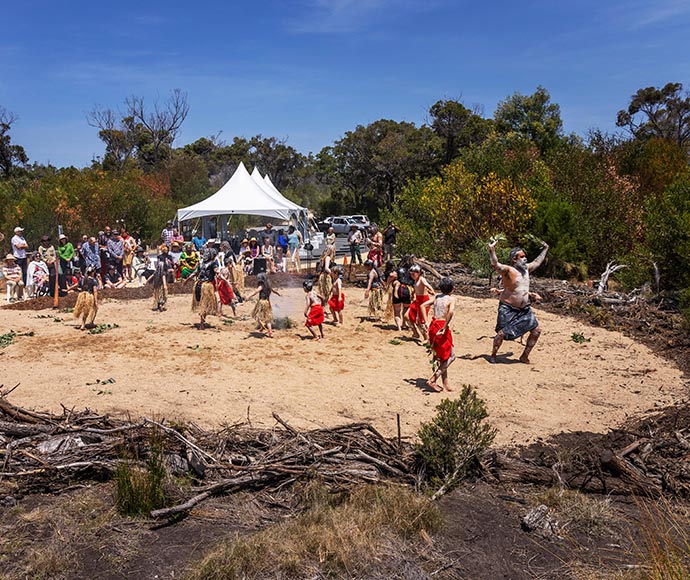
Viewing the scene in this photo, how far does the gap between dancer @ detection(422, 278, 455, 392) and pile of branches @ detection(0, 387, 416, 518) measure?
241 centimetres

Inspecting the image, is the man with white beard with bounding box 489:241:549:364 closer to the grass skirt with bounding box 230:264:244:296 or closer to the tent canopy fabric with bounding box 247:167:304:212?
the grass skirt with bounding box 230:264:244:296

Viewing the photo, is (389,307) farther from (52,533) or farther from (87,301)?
(52,533)

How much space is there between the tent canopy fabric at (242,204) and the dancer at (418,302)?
12.1 m

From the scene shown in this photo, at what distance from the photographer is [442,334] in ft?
28.5

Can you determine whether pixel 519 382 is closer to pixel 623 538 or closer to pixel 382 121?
pixel 623 538

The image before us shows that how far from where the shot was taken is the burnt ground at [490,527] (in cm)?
475

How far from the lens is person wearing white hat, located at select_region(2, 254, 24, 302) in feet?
53.8

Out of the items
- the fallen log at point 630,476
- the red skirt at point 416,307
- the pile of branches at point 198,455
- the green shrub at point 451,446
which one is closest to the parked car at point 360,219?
the red skirt at point 416,307

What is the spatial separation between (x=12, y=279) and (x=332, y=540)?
46.8 feet

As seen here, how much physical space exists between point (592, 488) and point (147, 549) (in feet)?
12.5

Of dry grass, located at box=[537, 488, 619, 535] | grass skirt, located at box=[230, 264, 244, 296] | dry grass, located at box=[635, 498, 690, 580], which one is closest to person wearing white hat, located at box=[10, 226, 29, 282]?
grass skirt, located at box=[230, 264, 244, 296]

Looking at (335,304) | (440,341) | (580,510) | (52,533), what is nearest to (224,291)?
(335,304)

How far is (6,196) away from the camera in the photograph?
27.1m

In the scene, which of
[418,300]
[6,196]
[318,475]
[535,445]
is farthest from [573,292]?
[6,196]
